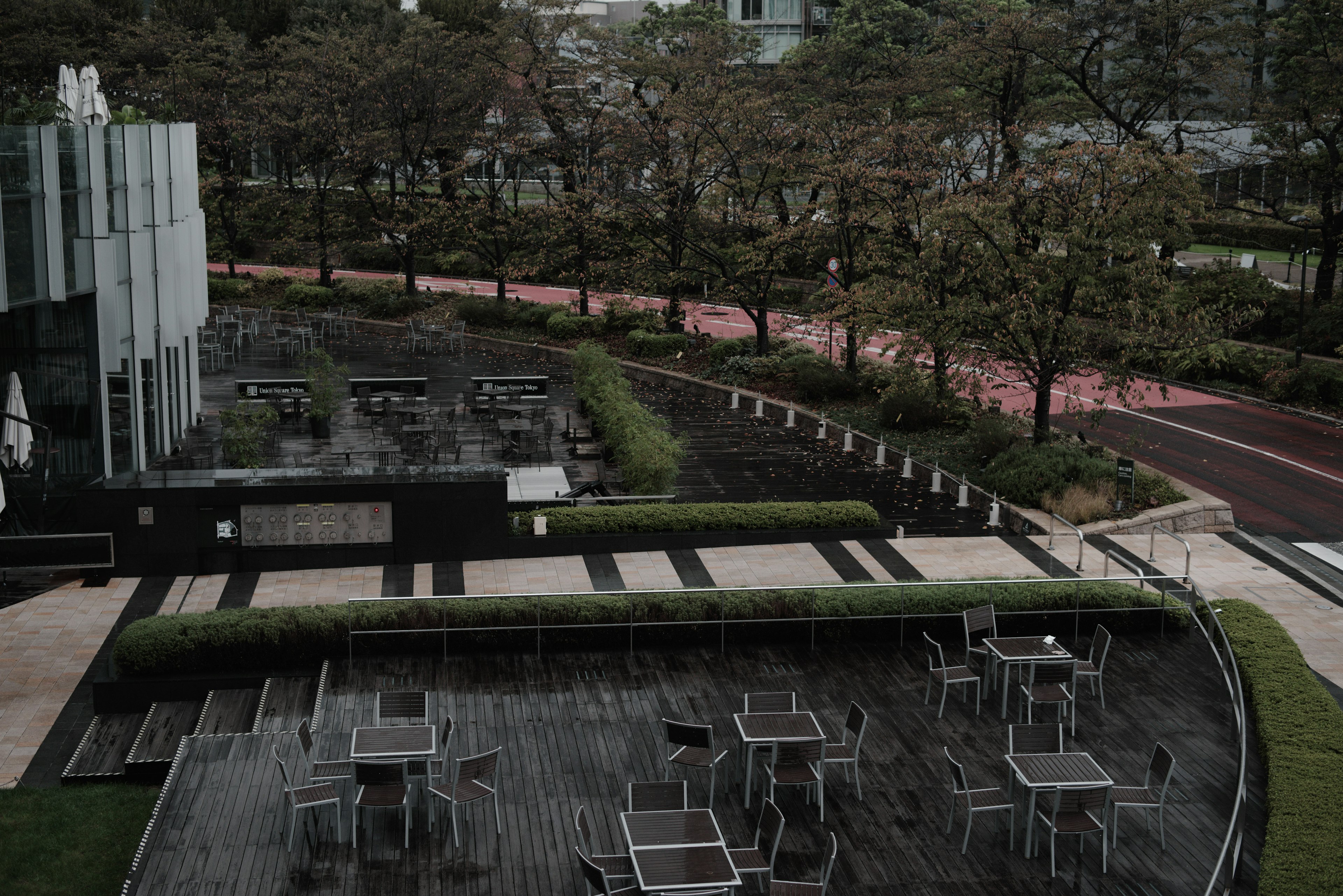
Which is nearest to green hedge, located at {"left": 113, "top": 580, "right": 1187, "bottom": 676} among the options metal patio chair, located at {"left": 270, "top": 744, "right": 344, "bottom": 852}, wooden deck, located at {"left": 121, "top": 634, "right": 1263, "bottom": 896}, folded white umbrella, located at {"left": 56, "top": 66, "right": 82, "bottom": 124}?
wooden deck, located at {"left": 121, "top": 634, "right": 1263, "bottom": 896}

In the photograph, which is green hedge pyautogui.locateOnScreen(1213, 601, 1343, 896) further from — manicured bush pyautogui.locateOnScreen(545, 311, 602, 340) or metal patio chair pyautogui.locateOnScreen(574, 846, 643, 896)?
manicured bush pyautogui.locateOnScreen(545, 311, 602, 340)

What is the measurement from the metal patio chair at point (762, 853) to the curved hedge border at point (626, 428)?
37.0 feet

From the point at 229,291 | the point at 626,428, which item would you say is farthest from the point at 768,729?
the point at 229,291

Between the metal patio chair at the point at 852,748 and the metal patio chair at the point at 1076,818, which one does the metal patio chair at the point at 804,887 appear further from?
the metal patio chair at the point at 1076,818

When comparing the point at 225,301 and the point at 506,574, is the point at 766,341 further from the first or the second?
the point at 225,301

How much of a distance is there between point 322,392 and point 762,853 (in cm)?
1756

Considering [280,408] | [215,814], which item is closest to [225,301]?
[280,408]

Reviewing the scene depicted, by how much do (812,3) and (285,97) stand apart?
122 feet

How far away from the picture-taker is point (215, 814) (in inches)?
435

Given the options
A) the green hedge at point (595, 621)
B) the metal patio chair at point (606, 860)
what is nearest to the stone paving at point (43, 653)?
the green hedge at point (595, 621)

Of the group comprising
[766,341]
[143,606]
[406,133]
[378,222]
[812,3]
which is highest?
[812,3]

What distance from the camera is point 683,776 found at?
11938 mm

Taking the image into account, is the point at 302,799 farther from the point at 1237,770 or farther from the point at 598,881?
the point at 1237,770

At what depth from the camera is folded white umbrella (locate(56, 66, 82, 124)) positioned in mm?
20562
